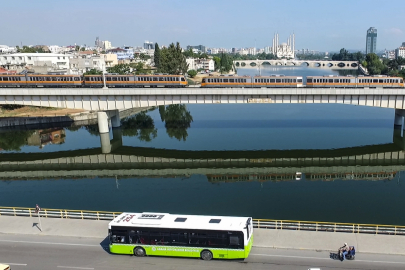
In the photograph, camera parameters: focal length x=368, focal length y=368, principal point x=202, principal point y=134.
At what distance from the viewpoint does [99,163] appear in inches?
2112

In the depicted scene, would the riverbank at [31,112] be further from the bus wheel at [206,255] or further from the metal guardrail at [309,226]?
the bus wheel at [206,255]

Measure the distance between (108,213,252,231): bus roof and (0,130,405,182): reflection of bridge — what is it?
22.2 metres

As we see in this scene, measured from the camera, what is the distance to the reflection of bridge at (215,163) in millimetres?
47031

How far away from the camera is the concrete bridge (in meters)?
56.9

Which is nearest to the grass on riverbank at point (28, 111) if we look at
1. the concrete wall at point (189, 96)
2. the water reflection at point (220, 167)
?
the water reflection at point (220, 167)

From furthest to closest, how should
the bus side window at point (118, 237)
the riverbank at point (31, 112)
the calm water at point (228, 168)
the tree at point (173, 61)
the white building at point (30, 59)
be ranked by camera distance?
the white building at point (30, 59), the tree at point (173, 61), the riverbank at point (31, 112), the calm water at point (228, 168), the bus side window at point (118, 237)

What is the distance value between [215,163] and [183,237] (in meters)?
30.0

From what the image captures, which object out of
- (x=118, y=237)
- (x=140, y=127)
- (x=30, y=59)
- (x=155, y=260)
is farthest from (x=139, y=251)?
(x=30, y=59)

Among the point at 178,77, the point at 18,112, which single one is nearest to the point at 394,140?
the point at 178,77

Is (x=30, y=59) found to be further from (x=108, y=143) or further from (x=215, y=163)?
(x=215, y=163)

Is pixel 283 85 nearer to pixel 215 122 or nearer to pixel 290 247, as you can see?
pixel 215 122

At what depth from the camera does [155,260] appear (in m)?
21.9

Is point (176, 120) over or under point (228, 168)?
over

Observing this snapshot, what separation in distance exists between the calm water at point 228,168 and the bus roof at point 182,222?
11.8 meters
